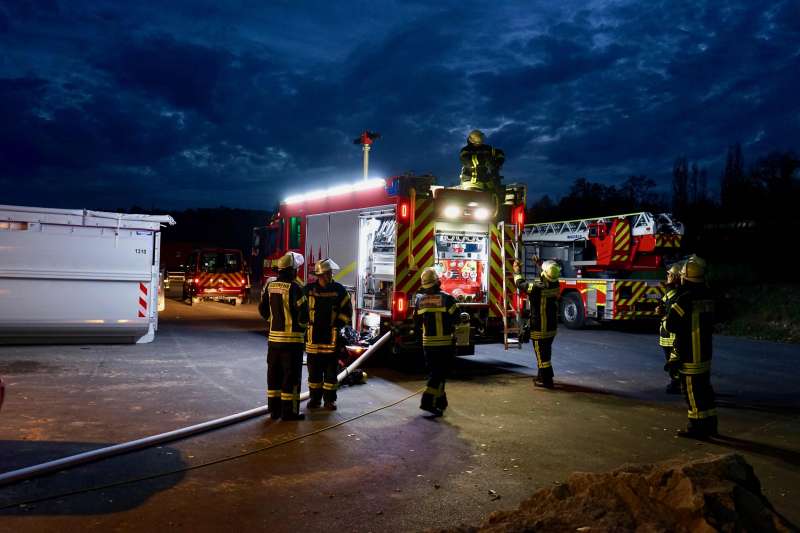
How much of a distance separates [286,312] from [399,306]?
276cm

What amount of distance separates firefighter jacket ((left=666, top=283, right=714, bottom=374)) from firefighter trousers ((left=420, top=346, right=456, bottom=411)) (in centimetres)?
228

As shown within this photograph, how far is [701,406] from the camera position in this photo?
6066mm

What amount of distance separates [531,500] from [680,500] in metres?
0.74

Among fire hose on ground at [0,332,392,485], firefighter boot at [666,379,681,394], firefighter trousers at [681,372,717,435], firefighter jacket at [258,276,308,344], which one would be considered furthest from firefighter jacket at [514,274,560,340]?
fire hose on ground at [0,332,392,485]

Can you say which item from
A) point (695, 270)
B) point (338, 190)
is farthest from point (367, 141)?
point (695, 270)

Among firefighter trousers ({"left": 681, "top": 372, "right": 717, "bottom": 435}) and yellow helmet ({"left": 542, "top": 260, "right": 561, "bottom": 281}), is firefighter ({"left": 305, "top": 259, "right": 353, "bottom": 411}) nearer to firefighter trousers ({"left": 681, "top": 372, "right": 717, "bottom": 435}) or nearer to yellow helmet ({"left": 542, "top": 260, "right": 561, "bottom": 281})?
yellow helmet ({"left": 542, "top": 260, "right": 561, "bottom": 281})

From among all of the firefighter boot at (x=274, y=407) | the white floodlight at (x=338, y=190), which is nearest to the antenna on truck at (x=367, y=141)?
the white floodlight at (x=338, y=190)

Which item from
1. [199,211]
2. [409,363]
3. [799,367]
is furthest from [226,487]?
[199,211]

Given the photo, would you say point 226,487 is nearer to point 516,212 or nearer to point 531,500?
point 531,500

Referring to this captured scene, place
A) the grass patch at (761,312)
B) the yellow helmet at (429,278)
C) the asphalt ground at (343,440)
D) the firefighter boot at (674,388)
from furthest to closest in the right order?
the grass patch at (761,312) < the firefighter boot at (674,388) < the yellow helmet at (429,278) < the asphalt ground at (343,440)

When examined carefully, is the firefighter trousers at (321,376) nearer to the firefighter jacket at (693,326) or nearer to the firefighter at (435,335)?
the firefighter at (435,335)

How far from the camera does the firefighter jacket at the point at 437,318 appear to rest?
6930mm

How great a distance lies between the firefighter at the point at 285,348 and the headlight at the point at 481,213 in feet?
12.9

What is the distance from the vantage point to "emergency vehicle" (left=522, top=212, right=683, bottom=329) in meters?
15.2
